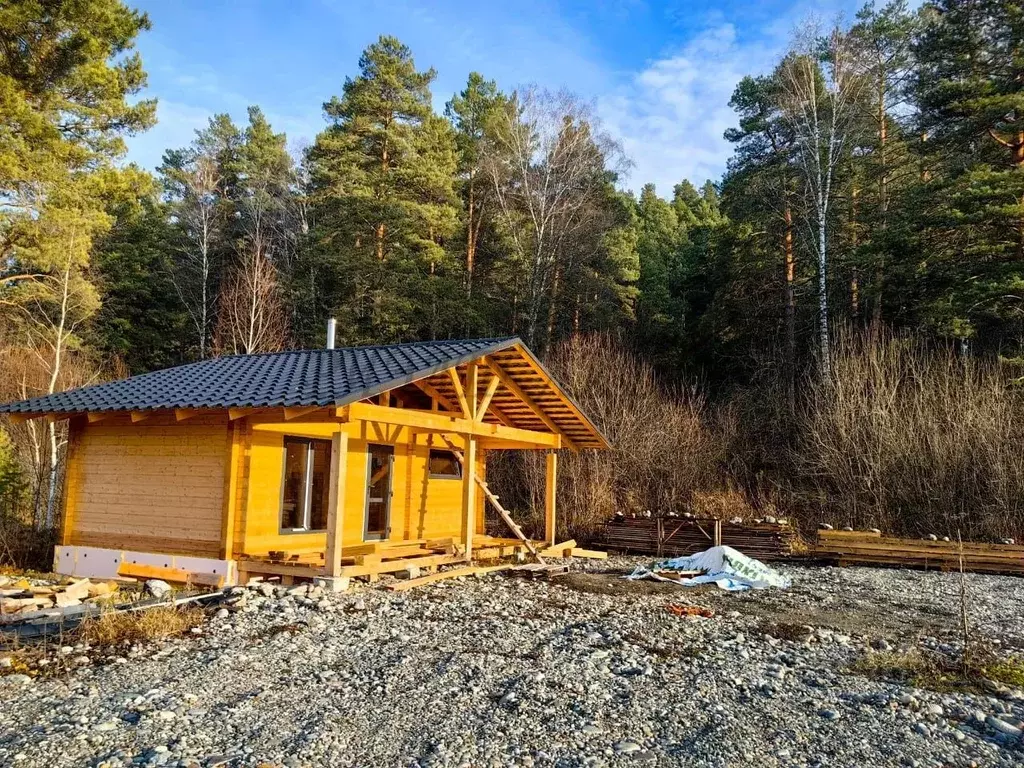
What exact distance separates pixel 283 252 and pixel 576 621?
952 inches

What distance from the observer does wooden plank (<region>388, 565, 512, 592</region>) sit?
402 inches

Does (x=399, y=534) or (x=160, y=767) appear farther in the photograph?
(x=399, y=534)

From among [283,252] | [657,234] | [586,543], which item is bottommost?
[586,543]

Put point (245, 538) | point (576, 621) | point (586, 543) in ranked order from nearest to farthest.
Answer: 1. point (576, 621)
2. point (245, 538)
3. point (586, 543)

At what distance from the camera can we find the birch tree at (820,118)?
20828 millimetres

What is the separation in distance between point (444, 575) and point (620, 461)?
1024cm

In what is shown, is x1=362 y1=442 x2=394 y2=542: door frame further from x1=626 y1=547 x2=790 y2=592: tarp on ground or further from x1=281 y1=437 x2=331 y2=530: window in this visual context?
x1=626 y1=547 x2=790 y2=592: tarp on ground

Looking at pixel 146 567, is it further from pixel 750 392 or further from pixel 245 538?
pixel 750 392

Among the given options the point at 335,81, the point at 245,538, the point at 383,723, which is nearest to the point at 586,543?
the point at 245,538

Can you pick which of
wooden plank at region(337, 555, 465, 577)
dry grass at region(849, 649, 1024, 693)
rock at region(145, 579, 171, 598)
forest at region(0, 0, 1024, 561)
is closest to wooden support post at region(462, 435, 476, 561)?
wooden plank at region(337, 555, 465, 577)

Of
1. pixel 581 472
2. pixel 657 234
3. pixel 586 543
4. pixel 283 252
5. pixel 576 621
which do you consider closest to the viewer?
pixel 576 621

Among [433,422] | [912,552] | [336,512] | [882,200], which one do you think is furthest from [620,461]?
[336,512]

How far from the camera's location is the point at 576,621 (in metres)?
8.45

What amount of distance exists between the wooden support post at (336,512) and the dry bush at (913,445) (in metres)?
13.1
